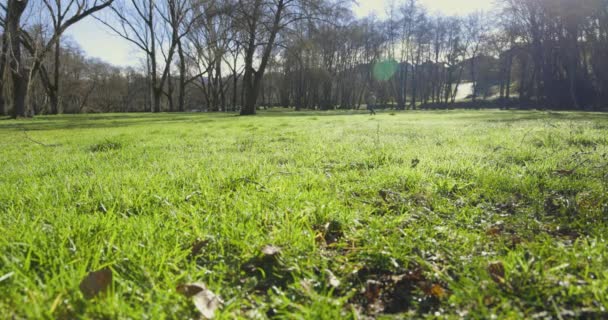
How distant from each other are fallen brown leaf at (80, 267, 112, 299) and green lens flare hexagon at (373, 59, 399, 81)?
1939 inches

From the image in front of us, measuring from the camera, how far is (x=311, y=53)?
2147 centimetres

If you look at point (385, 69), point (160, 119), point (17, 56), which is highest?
point (385, 69)

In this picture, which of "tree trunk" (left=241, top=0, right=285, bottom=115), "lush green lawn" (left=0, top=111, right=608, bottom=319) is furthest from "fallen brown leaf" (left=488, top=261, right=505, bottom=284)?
"tree trunk" (left=241, top=0, right=285, bottom=115)

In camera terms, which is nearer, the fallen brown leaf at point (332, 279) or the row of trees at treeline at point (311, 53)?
the fallen brown leaf at point (332, 279)

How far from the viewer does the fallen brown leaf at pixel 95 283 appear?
1168 mm

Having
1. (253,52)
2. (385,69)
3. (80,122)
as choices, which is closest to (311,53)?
(253,52)

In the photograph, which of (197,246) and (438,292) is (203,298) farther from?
(438,292)

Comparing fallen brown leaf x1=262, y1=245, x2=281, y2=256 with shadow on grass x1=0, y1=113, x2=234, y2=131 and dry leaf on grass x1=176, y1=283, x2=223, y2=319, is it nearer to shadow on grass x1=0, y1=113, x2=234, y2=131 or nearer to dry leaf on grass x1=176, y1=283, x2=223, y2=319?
dry leaf on grass x1=176, y1=283, x2=223, y2=319

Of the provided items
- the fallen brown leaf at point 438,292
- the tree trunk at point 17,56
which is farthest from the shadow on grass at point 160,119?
the fallen brown leaf at point 438,292

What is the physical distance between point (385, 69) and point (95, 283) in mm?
50533

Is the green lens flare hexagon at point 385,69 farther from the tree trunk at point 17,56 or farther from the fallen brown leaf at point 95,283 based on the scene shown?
the fallen brown leaf at point 95,283

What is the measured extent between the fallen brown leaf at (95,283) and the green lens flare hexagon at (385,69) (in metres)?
49.3

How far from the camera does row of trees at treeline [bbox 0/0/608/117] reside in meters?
18.1

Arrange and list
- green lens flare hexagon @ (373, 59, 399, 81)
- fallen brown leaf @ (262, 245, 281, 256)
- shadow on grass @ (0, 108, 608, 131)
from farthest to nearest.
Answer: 1. green lens flare hexagon @ (373, 59, 399, 81)
2. shadow on grass @ (0, 108, 608, 131)
3. fallen brown leaf @ (262, 245, 281, 256)
